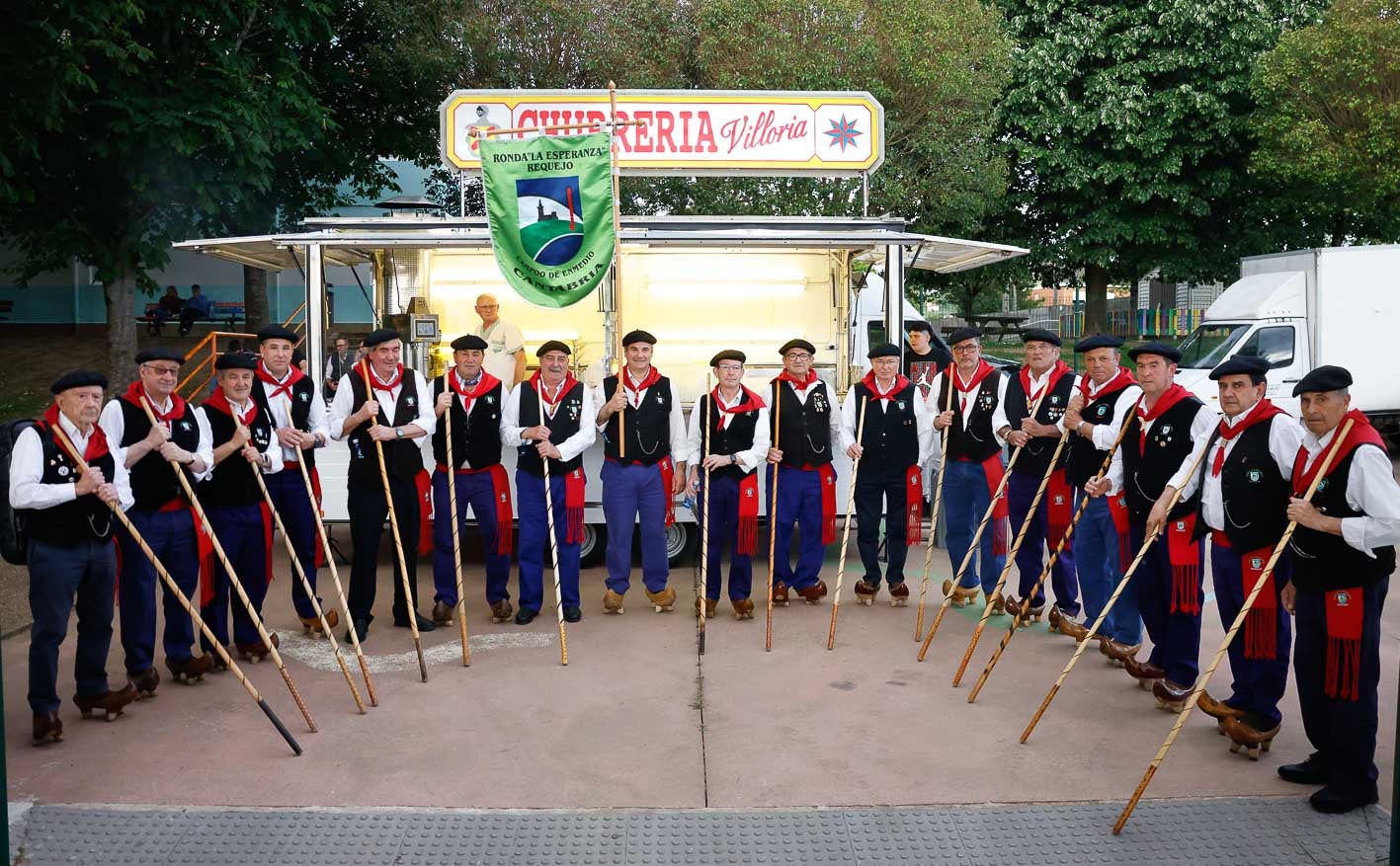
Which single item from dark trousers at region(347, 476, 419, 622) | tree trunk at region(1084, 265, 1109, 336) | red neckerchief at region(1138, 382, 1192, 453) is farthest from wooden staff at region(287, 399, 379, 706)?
tree trunk at region(1084, 265, 1109, 336)

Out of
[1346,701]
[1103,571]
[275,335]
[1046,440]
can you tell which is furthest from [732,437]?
[1346,701]

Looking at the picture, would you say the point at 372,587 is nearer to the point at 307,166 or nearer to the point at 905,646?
the point at 905,646

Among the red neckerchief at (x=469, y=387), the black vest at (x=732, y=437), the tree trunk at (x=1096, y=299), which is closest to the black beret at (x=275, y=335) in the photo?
the red neckerchief at (x=469, y=387)

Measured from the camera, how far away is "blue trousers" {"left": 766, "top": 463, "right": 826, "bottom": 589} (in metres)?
8.55

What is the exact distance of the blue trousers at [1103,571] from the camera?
7062mm

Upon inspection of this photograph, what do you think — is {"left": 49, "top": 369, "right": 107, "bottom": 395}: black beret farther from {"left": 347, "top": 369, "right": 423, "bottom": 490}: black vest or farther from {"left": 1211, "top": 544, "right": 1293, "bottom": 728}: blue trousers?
{"left": 1211, "top": 544, "right": 1293, "bottom": 728}: blue trousers

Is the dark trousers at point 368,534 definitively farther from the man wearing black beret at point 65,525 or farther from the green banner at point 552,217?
the man wearing black beret at point 65,525

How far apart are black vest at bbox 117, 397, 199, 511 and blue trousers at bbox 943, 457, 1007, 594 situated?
16.5 ft

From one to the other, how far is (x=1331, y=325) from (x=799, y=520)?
10.9 meters

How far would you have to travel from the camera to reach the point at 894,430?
862 cm

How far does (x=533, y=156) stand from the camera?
26.7 ft

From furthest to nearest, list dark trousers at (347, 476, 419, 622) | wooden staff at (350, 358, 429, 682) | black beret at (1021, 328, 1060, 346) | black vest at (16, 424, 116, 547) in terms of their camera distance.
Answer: black beret at (1021, 328, 1060, 346) → dark trousers at (347, 476, 419, 622) → wooden staff at (350, 358, 429, 682) → black vest at (16, 424, 116, 547)

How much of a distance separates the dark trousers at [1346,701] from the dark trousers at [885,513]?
3618mm

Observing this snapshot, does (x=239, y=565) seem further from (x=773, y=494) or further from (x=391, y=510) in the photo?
(x=773, y=494)
